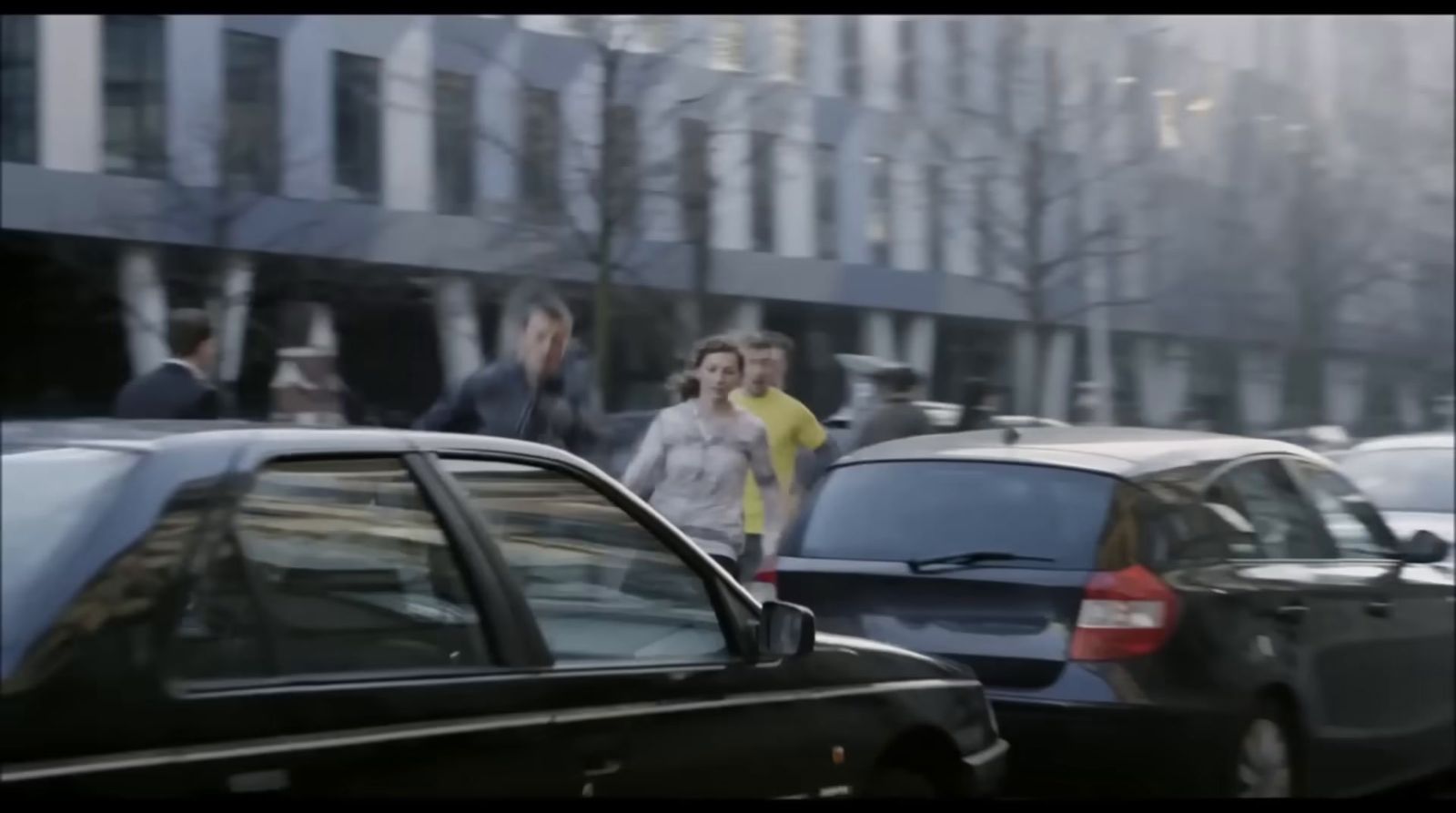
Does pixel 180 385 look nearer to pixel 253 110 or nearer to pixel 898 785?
pixel 253 110

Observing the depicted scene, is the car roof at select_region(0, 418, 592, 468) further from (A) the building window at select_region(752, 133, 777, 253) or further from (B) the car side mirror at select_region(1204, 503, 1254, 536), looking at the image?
(A) the building window at select_region(752, 133, 777, 253)

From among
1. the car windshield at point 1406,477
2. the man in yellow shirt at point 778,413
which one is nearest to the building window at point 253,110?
the man in yellow shirt at point 778,413

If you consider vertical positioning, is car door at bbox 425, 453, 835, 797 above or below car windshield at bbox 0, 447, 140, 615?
below

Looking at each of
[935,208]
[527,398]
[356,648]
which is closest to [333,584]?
[356,648]

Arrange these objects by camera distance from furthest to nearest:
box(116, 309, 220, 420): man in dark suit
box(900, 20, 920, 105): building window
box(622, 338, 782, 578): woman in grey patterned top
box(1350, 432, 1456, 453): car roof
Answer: box(1350, 432, 1456, 453): car roof, box(900, 20, 920, 105): building window, box(622, 338, 782, 578): woman in grey patterned top, box(116, 309, 220, 420): man in dark suit

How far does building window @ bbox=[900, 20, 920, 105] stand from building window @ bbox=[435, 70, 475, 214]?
3.30 m

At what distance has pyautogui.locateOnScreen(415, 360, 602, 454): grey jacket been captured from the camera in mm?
9070

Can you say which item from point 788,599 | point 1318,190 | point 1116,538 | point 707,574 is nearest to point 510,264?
point 788,599

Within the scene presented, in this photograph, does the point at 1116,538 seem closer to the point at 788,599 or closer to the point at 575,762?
the point at 788,599

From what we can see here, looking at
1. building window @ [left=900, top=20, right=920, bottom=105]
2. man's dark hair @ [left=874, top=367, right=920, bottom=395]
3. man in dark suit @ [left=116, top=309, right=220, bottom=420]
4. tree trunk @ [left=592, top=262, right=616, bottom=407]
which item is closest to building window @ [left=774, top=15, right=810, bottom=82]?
building window @ [left=900, top=20, right=920, bottom=105]

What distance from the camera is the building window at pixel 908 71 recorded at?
41.8 ft

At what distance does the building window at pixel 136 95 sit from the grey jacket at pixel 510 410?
1490 mm

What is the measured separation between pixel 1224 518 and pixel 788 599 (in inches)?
54.4

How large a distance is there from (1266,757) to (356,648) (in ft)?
12.5
